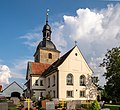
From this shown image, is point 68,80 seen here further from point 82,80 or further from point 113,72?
point 113,72

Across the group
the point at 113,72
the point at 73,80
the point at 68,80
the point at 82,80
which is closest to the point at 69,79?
the point at 68,80

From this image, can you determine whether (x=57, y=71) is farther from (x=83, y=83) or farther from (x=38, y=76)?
(x=38, y=76)

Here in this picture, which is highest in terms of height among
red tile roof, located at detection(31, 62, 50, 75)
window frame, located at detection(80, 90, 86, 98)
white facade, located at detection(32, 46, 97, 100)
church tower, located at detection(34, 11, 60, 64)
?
church tower, located at detection(34, 11, 60, 64)

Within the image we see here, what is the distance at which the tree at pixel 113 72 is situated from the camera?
41.1 metres

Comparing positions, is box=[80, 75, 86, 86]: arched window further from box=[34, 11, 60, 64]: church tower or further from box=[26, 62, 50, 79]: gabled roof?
box=[34, 11, 60, 64]: church tower

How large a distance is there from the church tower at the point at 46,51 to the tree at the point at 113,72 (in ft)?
84.2

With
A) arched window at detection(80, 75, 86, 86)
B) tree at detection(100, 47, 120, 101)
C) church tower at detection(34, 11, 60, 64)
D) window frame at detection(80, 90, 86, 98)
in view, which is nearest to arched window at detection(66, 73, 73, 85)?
arched window at detection(80, 75, 86, 86)

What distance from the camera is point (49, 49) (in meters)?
67.3

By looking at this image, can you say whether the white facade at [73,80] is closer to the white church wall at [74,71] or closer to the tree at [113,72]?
the white church wall at [74,71]

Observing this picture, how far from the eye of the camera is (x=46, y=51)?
67000mm

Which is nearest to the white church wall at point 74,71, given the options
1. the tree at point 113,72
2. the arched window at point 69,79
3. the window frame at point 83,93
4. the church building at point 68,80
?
the church building at point 68,80

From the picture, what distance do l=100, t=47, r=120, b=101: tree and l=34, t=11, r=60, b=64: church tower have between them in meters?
25.7

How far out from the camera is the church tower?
66750 mm

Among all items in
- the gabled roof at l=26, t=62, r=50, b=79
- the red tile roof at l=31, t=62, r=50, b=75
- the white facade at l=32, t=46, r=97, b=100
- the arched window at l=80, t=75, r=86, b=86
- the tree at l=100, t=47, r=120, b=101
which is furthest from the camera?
the red tile roof at l=31, t=62, r=50, b=75
